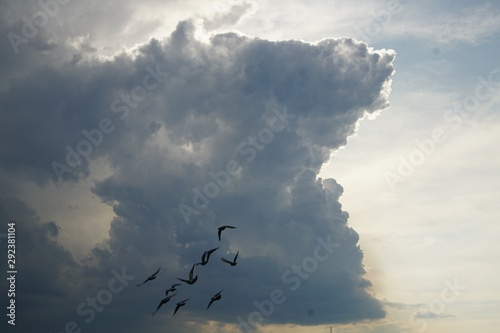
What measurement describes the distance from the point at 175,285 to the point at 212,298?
8869 millimetres

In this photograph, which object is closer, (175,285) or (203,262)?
(203,262)

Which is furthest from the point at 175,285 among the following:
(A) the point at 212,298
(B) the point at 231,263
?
(B) the point at 231,263

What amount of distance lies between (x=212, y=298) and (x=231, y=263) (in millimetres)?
11091

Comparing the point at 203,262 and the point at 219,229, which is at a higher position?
the point at 219,229

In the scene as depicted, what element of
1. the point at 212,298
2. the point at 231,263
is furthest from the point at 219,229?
the point at 212,298

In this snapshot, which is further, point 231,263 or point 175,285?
point 175,285

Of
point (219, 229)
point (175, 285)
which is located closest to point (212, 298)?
point (175, 285)

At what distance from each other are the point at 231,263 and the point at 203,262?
5572mm

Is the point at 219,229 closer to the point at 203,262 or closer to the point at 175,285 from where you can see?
the point at 203,262

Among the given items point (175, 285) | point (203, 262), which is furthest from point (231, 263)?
point (175, 285)

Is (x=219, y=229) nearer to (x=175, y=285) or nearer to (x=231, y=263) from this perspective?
(x=231, y=263)

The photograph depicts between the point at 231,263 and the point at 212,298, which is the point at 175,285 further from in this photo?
the point at 231,263

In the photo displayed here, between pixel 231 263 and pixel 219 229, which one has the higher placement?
pixel 219 229

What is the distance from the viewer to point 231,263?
102m
